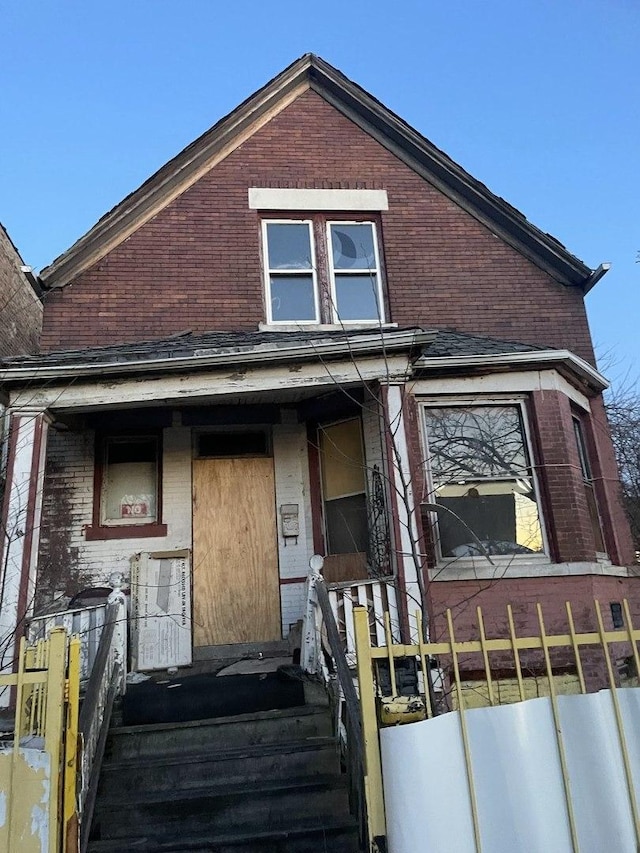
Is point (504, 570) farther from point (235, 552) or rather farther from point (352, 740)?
point (352, 740)

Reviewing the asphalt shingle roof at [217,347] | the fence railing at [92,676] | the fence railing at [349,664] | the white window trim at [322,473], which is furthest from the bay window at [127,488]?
the fence railing at [349,664]

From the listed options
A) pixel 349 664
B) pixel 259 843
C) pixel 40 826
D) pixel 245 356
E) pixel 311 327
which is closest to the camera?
pixel 40 826

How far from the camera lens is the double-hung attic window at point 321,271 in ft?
30.9

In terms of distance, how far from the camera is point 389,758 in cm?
321

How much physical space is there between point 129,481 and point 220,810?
4.54 meters

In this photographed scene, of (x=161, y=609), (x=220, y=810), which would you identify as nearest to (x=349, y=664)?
(x=220, y=810)

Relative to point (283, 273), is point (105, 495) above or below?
below

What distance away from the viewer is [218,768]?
5008mm

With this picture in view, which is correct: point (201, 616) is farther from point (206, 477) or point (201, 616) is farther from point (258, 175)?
point (258, 175)


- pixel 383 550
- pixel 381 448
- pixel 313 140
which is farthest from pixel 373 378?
pixel 313 140

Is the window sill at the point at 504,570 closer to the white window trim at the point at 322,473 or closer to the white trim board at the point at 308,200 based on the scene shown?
the white window trim at the point at 322,473

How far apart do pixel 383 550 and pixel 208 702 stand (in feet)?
7.72

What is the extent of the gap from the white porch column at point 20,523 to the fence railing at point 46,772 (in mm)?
2936

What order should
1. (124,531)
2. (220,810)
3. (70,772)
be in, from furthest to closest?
(124,531) < (220,810) < (70,772)
